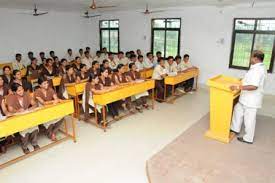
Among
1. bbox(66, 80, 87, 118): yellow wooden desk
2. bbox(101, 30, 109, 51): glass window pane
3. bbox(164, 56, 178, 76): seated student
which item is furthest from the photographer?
bbox(101, 30, 109, 51): glass window pane

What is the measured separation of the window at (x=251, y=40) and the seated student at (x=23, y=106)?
5.68m

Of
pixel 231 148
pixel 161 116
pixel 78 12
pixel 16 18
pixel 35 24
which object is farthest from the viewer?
pixel 78 12

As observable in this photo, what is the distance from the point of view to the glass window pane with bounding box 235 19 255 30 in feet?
20.2

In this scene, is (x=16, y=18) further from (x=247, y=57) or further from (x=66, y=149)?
(x=247, y=57)

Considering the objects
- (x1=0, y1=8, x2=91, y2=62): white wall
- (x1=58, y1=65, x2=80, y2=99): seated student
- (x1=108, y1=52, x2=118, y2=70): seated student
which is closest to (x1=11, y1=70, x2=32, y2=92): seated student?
(x1=58, y1=65, x2=80, y2=99): seated student

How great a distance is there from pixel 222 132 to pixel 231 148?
0.33 meters

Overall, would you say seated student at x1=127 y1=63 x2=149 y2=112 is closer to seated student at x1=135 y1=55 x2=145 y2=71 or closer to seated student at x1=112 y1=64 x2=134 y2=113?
seated student at x1=112 y1=64 x2=134 y2=113

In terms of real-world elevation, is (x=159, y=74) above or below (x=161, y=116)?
above

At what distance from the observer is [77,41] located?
9.84 metres

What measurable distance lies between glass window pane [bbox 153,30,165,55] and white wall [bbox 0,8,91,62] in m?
3.55

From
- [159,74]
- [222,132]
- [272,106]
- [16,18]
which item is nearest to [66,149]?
[222,132]

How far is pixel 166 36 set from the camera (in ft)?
26.0

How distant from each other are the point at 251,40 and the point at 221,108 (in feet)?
12.1

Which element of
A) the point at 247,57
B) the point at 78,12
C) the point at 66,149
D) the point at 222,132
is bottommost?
the point at 66,149
